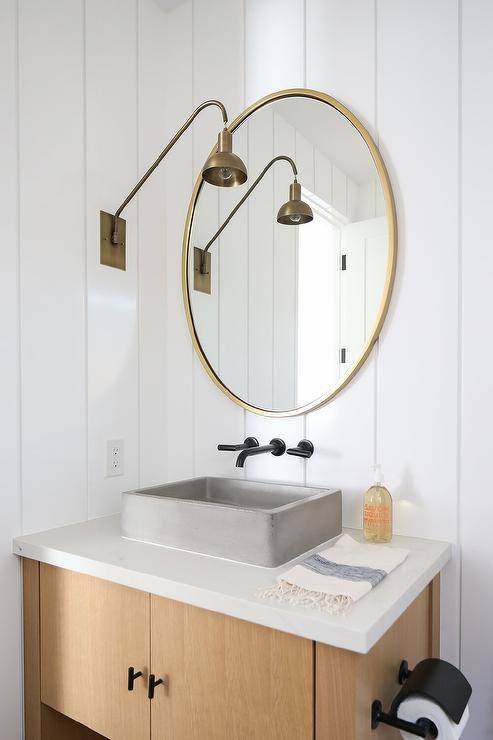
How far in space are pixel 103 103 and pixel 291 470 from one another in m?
1.14

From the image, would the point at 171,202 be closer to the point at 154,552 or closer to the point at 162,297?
the point at 162,297

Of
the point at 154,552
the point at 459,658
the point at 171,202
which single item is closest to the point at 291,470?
the point at 154,552

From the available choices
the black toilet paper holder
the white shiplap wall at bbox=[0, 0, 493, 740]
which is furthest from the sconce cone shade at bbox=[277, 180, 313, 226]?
the black toilet paper holder

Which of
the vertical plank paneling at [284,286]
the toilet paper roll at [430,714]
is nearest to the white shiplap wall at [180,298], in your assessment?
the vertical plank paneling at [284,286]

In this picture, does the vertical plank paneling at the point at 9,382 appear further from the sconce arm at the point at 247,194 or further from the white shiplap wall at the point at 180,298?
the sconce arm at the point at 247,194

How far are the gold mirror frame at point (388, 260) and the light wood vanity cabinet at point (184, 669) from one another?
0.51 metres

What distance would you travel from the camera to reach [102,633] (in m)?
1.06

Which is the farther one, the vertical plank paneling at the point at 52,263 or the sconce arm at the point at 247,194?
the sconce arm at the point at 247,194

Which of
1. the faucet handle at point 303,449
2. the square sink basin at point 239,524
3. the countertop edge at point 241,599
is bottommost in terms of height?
the countertop edge at point 241,599

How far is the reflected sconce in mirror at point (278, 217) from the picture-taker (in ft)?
4.45

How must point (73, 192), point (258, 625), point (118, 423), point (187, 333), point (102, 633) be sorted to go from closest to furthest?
point (258, 625) < point (102, 633) < point (73, 192) < point (118, 423) < point (187, 333)

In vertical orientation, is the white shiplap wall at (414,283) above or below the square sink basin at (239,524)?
above

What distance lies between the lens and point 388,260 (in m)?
1.23

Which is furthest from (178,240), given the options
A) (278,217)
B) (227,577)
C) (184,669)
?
(184,669)
